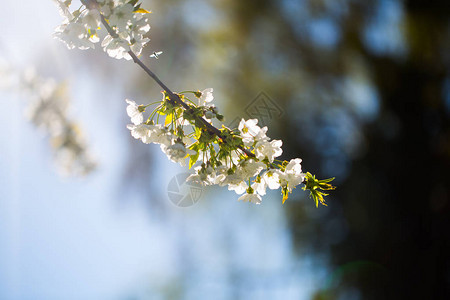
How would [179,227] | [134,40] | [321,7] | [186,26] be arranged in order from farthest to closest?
[179,227] < [321,7] < [186,26] < [134,40]

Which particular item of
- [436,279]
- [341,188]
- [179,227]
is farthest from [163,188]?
[436,279]

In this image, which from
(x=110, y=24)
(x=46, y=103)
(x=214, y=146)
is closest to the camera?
(x=110, y=24)

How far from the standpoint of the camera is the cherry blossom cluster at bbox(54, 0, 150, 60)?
0.89 m

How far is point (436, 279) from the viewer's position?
5.35 metres

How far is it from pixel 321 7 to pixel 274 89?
1446 millimetres

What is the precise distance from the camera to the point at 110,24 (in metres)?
0.89

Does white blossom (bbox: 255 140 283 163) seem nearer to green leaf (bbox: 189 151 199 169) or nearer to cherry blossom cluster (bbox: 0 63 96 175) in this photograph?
green leaf (bbox: 189 151 199 169)

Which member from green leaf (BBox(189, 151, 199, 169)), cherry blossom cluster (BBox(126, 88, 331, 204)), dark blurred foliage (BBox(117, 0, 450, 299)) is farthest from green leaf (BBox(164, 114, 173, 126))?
dark blurred foliage (BBox(117, 0, 450, 299))

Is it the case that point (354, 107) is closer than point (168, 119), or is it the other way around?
point (168, 119)

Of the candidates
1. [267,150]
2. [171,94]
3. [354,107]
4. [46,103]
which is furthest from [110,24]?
[354,107]

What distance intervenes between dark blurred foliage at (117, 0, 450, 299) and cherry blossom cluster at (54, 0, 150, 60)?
13.0 ft

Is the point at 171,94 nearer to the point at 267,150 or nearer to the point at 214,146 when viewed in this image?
the point at 214,146

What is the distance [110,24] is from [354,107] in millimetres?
5291

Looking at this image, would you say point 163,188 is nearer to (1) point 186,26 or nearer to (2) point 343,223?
(1) point 186,26
